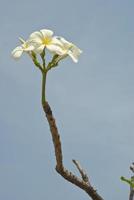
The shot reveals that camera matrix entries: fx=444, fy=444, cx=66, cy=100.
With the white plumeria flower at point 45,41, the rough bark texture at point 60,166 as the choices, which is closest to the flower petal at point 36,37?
the white plumeria flower at point 45,41

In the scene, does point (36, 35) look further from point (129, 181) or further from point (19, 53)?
point (129, 181)

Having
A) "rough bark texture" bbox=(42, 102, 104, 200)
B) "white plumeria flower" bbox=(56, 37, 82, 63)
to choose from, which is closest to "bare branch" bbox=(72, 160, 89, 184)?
"rough bark texture" bbox=(42, 102, 104, 200)

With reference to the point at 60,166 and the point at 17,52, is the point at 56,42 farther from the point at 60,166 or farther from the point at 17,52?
the point at 60,166

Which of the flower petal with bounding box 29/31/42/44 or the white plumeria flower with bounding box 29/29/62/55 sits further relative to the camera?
the flower petal with bounding box 29/31/42/44

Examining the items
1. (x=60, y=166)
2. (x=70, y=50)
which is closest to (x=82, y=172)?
(x=60, y=166)

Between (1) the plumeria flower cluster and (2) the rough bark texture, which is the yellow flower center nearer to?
(1) the plumeria flower cluster

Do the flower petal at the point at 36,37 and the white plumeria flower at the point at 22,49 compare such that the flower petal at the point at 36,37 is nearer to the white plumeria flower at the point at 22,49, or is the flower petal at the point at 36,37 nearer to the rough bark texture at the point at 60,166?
the white plumeria flower at the point at 22,49

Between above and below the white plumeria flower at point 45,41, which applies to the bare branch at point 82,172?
below

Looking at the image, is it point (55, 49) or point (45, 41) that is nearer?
point (55, 49)
